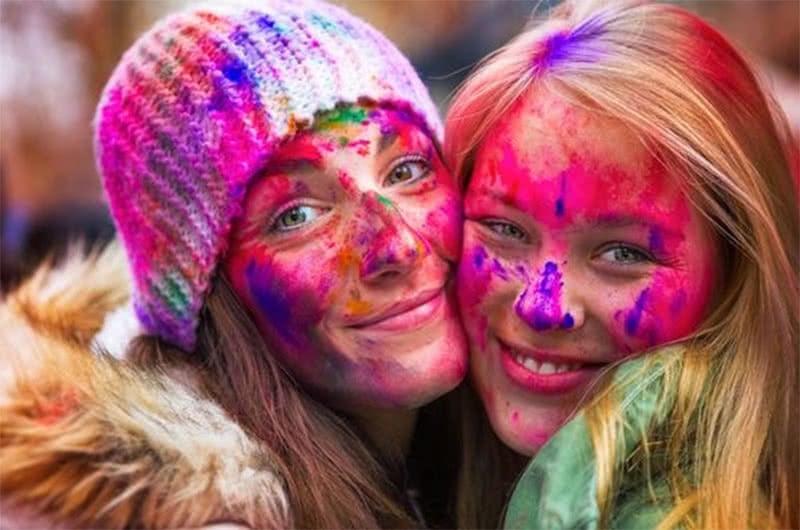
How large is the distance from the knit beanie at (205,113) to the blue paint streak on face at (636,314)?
33 centimetres

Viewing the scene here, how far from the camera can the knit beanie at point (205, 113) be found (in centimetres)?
114

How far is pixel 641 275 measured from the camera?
3.54 ft

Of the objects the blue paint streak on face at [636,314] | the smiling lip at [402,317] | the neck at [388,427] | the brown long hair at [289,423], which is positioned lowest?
the neck at [388,427]

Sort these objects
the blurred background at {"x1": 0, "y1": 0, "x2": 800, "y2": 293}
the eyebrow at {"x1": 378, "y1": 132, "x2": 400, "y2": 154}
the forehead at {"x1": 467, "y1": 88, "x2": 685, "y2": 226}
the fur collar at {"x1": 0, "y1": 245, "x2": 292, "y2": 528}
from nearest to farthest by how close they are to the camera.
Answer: the fur collar at {"x1": 0, "y1": 245, "x2": 292, "y2": 528} → the forehead at {"x1": 467, "y1": 88, "x2": 685, "y2": 226} → the eyebrow at {"x1": 378, "y1": 132, "x2": 400, "y2": 154} → the blurred background at {"x1": 0, "y1": 0, "x2": 800, "y2": 293}

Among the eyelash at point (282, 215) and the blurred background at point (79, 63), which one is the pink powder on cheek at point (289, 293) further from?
the blurred background at point (79, 63)

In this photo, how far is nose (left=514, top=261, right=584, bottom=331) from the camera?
42.8 inches

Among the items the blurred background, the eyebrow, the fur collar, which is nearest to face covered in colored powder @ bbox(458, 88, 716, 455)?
the eyebrow

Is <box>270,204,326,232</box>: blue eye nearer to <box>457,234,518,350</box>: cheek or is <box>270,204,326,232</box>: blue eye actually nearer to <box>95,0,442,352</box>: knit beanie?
<box>95,0,442,352</box>: knit beanie

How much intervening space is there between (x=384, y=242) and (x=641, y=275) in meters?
0.27

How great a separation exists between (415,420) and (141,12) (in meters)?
1.16

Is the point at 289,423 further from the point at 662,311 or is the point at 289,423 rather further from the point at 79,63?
the point at 79,63

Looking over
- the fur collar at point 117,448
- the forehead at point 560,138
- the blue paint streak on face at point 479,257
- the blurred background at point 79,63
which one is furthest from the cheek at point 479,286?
the blurred background at point 79,63

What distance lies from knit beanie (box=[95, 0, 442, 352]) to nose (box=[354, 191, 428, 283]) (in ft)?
0.39

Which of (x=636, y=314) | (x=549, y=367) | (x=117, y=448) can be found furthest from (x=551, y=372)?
A: (x=117, y=448)
